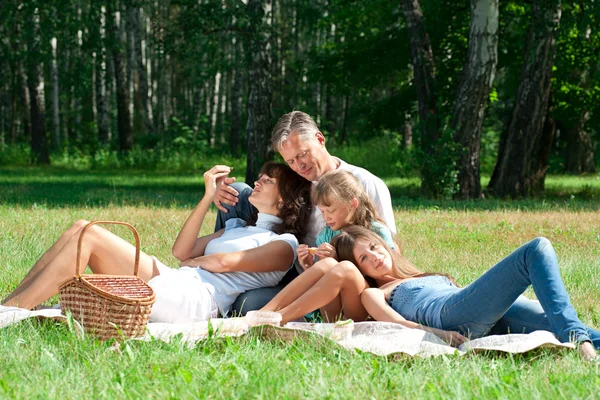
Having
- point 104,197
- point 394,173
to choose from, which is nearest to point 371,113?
point 394,173

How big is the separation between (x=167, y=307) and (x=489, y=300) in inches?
76.4

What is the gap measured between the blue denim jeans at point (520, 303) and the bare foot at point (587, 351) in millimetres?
46

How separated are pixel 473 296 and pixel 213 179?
201 centimetres

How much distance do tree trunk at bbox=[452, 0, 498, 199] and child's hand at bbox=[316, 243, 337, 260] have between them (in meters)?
10.8

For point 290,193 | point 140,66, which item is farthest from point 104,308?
point 140,66

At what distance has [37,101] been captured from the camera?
25656mm

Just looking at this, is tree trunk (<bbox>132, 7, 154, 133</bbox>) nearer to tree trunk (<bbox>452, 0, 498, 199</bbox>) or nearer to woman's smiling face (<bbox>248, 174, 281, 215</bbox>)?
tree trunk (<bbox>452, 0, 498, 199</bbox>)

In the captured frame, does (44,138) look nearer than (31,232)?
No

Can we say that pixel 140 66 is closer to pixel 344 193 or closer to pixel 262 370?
pixel 344 193

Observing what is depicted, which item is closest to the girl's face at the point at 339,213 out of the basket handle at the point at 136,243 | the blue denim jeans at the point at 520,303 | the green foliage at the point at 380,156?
the blue denim jeans at the point at 520,303

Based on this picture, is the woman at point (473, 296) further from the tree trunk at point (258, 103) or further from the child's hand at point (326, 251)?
the tree trunk at point (258, 103)

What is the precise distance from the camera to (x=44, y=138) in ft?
89.2

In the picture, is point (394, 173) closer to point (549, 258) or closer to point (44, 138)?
point (44, 138)

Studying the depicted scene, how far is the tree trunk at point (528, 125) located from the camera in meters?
16.9
